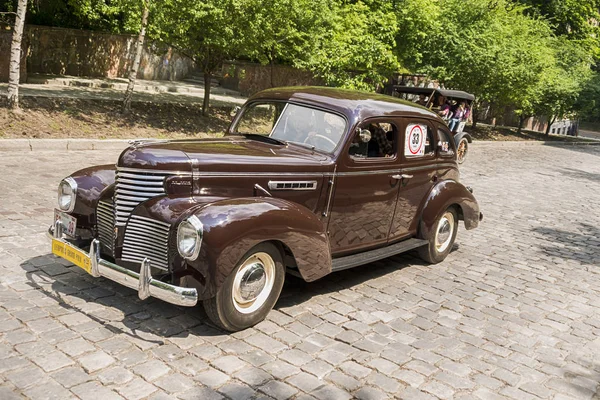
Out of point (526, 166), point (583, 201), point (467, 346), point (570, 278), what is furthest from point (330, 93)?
point (526, 166)

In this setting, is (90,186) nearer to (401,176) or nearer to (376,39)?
(401,176)

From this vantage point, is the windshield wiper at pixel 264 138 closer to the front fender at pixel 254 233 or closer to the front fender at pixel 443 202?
the front fender at pixel 254 233

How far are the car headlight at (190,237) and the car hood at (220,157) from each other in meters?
0.55

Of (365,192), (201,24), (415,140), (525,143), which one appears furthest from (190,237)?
(525,143)

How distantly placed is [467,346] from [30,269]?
157 inches

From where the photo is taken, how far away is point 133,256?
175 inches

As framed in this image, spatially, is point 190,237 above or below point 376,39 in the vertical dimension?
below

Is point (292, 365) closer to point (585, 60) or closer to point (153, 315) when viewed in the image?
point (153, 315)

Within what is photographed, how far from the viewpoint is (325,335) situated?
4.74m

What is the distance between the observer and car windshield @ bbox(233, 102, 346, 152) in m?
5.48

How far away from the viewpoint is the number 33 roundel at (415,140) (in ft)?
20.5

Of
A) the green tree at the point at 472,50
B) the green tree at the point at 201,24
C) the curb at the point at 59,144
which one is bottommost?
the curb at the point at 59,144

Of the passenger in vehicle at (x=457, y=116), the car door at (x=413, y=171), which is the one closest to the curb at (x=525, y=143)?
the passenger in vehicle at (x=457, y=116)

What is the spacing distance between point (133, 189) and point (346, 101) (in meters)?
2.32
